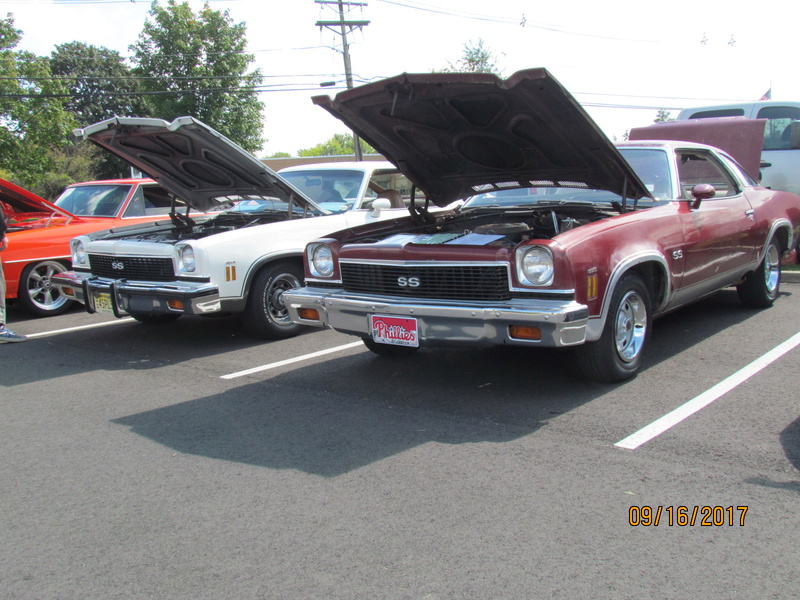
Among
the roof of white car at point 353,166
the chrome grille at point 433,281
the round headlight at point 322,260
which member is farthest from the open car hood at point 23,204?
the chrome grille at point 433,281

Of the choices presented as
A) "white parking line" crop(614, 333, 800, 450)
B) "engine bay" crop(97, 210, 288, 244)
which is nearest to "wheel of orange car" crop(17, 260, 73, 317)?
"engine bay" crop(97, 210, 288, 244)

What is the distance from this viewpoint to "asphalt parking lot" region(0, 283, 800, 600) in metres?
2.59

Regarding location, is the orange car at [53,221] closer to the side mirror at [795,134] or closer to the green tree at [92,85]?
the side mirror at [795,134]

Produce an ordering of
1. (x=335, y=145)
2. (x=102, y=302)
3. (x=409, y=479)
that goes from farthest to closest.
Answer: (x=335, y=145), (x=102, y=302), (x=409, y=479)

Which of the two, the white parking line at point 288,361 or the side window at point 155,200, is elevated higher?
the side window at point 155,200

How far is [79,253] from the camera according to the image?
271 inches

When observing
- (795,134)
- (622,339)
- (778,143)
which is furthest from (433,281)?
(778,143)

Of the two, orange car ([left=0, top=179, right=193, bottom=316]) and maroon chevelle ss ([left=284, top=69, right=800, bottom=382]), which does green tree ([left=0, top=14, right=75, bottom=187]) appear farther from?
maroon chevelle ss ([left=284, top=69, right=800, bottom=382])

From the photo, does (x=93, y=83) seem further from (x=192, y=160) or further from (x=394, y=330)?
(x=394, y=330)

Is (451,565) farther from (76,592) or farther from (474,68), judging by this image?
(474,68)

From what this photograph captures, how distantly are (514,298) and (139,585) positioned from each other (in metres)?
2.47

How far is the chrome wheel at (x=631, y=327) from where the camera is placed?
15.0 ft

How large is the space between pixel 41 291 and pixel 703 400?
751cm
